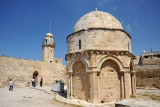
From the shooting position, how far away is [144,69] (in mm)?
25250

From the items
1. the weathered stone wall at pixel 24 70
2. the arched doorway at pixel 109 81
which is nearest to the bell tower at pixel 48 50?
the weathered stone wall at pixel 24 70

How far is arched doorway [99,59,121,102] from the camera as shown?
866cm

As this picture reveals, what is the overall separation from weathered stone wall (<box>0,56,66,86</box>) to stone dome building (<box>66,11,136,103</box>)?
1078 centimetres

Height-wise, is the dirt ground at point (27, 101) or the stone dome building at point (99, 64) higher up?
the stone dome building at point (99, 64)

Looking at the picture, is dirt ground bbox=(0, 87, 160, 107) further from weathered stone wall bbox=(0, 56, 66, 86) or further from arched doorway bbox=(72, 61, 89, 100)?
weathered stone wall bbox=(0, 56, 66, 86)

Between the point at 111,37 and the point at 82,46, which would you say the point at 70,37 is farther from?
the point at 111,37

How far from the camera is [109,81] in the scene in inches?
348

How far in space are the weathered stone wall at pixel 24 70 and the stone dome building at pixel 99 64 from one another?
10779 mm

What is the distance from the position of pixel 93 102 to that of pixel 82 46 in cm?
400

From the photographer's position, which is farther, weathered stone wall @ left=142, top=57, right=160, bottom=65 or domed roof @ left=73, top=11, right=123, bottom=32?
weathered stone wall @ left=142, top=57, right=160, bottom=65

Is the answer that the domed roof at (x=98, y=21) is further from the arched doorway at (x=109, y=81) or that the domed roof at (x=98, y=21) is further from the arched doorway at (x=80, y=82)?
the arched doorway at (x=80, y=82)

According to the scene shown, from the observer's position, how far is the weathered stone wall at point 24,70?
16.0 metres

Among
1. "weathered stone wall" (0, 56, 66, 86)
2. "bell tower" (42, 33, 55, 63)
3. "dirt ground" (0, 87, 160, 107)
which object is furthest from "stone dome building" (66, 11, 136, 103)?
"bell tower" (42, 33, 55, 63)

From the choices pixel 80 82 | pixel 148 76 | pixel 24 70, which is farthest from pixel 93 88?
pixel 148 76
